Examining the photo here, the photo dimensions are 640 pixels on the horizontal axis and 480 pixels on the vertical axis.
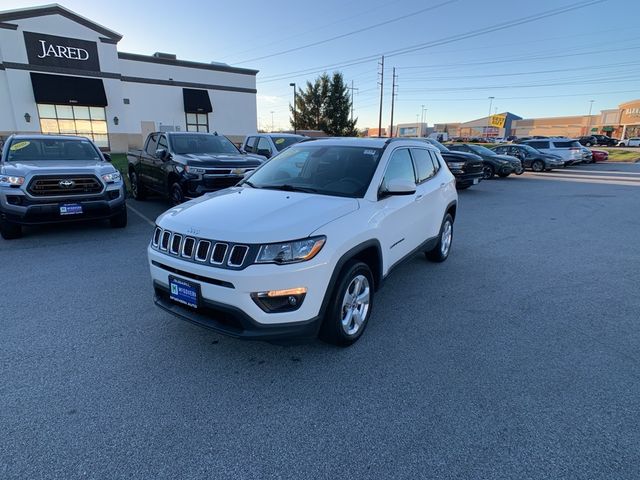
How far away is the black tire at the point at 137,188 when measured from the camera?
10.5 meters

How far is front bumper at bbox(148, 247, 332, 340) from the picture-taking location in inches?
104

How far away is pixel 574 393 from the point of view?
2760 millimetres

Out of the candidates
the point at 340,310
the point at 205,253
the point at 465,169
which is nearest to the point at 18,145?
the point at 205,253

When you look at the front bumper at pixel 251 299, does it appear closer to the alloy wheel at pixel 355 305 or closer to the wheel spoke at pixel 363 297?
the alloy wheel at pixel 355 305

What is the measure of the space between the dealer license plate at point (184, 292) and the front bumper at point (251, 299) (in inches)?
1.4

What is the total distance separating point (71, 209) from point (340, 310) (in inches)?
217

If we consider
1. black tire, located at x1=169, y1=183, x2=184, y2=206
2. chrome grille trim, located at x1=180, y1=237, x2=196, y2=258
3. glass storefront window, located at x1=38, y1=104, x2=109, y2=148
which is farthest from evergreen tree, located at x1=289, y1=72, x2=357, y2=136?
chrome grille trim, located at x1=180, y1=237, x2=196, y2=258

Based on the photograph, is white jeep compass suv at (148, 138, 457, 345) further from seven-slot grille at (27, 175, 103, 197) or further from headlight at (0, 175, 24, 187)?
headlight at (0, 175, 24, 187)

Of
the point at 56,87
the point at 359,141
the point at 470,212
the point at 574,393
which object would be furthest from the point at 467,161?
the point at 56,87

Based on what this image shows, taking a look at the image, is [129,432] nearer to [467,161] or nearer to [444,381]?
[444,381]

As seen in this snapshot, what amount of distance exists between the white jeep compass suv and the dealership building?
77.5 ft

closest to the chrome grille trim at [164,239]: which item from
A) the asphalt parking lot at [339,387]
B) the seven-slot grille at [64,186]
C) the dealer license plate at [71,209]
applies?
the asphalt parking lot at [339,387]

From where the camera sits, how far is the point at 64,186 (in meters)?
6.34

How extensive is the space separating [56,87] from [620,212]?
2784 centimetres
